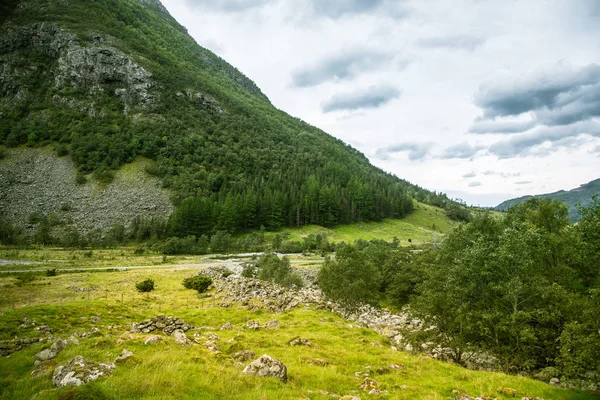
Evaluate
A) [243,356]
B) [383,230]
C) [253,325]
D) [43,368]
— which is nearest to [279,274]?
[253,325]

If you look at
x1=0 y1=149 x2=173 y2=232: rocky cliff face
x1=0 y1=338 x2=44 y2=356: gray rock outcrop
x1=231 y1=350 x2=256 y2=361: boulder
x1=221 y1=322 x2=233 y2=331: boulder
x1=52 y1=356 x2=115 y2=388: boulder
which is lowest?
x1=221 y1=322 x2=233 y2=331: boulder

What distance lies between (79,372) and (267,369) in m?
7.74

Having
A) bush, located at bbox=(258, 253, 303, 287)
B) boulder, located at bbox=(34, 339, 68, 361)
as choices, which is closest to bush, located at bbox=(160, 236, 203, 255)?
bush, located at bbox=(258, 253, 303, 287)

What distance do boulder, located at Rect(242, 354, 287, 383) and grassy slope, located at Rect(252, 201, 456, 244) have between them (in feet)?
365

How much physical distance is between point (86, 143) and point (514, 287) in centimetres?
20496

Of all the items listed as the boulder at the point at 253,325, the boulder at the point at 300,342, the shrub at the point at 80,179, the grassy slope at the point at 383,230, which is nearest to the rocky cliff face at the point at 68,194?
the shrub at the point at 80,179

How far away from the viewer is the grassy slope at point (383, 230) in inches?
5300

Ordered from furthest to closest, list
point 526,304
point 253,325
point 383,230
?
1. point 383,230
2. point 253,325
3. point 526,304

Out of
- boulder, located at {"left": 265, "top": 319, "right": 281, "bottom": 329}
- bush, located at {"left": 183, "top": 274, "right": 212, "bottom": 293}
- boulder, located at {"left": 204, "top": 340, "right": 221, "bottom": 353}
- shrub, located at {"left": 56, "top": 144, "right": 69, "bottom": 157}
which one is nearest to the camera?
boulder, located at {"left": 204, "top": 340, "right": 221, "bottom": 353}

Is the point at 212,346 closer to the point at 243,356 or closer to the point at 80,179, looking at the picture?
the point at 243,356

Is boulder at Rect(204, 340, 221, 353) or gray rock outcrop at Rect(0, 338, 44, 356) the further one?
boulder at Rect(204, 340, 221, 353)

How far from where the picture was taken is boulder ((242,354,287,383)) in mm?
13961

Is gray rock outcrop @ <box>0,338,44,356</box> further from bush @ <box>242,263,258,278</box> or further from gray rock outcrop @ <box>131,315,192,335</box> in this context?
bush @ <box>242,263,258,278</box>

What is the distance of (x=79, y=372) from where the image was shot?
1170 cm
